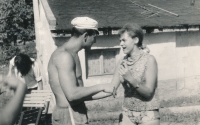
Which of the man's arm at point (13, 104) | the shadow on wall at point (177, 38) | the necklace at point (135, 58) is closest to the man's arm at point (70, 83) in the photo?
the necklace at point (135, 58)

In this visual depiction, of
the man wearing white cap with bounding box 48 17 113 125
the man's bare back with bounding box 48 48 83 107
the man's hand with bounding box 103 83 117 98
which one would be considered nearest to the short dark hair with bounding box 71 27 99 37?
the man wearing white cap with bounding box 48 17 113 125

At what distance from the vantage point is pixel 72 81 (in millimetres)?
3420

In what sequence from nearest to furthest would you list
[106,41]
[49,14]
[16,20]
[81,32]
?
[81,32], [49,14], [106,41], [16,20]

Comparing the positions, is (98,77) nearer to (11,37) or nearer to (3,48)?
(3,48)

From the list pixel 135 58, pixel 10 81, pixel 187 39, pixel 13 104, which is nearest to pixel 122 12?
pixel 187 39

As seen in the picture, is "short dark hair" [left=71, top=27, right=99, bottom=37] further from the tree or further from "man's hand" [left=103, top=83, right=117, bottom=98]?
the tree

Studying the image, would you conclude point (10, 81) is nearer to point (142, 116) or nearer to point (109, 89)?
point (109, 89)

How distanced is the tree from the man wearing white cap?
23.1 m

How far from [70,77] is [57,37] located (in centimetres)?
558

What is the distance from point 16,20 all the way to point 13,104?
88.3ft

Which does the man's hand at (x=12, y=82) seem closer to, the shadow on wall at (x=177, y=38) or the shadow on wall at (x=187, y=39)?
the shadow on wall at (x=177, y=38)

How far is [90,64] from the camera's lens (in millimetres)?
9719

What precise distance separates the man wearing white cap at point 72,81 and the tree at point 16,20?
75.7 feet

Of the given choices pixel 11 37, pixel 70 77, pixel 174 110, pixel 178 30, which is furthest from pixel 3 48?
pixel 70 77
